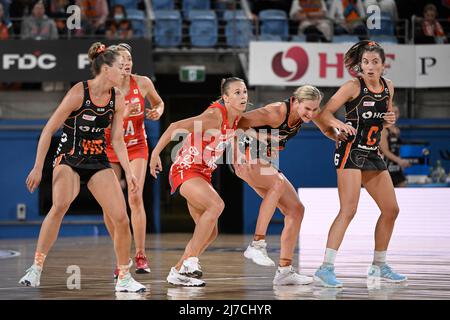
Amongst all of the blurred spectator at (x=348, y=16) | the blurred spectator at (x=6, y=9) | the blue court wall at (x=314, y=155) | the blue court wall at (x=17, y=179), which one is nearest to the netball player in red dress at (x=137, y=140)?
the blue court wall at (x=17, y=179)

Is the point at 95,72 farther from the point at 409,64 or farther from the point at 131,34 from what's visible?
the point at 409,64

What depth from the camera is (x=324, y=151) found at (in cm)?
1647

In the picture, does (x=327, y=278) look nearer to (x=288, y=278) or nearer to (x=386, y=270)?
(x=288, y=278)

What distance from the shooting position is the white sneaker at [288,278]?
776 cm

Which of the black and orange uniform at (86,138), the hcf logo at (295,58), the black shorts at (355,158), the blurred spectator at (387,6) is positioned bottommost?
the black shorts at (355,158)

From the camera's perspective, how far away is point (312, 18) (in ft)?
55.0

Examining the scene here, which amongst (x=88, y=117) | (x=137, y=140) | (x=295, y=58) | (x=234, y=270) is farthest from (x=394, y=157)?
(x=88, y=117)

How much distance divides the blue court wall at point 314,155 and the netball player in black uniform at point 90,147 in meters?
9.01

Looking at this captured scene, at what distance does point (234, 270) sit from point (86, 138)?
2.37 meters

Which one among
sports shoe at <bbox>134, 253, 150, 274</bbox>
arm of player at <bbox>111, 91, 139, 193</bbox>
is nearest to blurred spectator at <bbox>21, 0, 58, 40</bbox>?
sports shoe at <bbox>134, 253, 150, 274</bbox>

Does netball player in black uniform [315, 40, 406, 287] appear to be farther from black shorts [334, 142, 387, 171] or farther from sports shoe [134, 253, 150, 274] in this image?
sports shoe [134, 253, 150, 274]

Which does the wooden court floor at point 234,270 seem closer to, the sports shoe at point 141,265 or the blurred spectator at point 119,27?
the sports shoe at point 141,265
